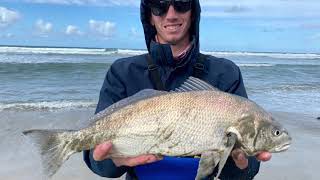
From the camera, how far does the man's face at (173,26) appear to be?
3796 millimetres

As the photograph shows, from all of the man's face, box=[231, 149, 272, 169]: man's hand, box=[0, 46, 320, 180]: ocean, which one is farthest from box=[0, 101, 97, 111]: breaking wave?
box=[231, 149, 272, 169]: man's hand

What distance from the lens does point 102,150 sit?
3.12 m

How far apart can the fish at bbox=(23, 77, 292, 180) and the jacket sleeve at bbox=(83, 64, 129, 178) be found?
39 centimetres

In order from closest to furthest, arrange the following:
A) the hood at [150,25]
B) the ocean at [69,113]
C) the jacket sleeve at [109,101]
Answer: the jacket sleeve at [109,101], the hood at [150,25], the ocean at [69,113]

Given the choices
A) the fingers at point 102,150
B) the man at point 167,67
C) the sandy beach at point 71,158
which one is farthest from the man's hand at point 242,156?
the sandy beach at point 71,158

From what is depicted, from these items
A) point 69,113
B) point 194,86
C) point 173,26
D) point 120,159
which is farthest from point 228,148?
point 69,113

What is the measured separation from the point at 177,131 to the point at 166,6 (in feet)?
3.95

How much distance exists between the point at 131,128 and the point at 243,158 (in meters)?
0.76

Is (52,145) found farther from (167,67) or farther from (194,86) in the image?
(167,67)

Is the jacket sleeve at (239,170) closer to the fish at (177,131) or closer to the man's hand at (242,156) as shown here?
the man's hand at (242,156)

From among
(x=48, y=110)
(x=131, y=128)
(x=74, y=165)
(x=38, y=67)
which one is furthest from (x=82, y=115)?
(x=38, y=67)

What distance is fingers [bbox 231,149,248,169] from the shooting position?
10.3 feet

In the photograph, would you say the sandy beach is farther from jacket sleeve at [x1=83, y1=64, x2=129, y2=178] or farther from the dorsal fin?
the dorsal fin

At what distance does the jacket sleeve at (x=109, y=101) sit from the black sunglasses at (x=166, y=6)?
569mm
